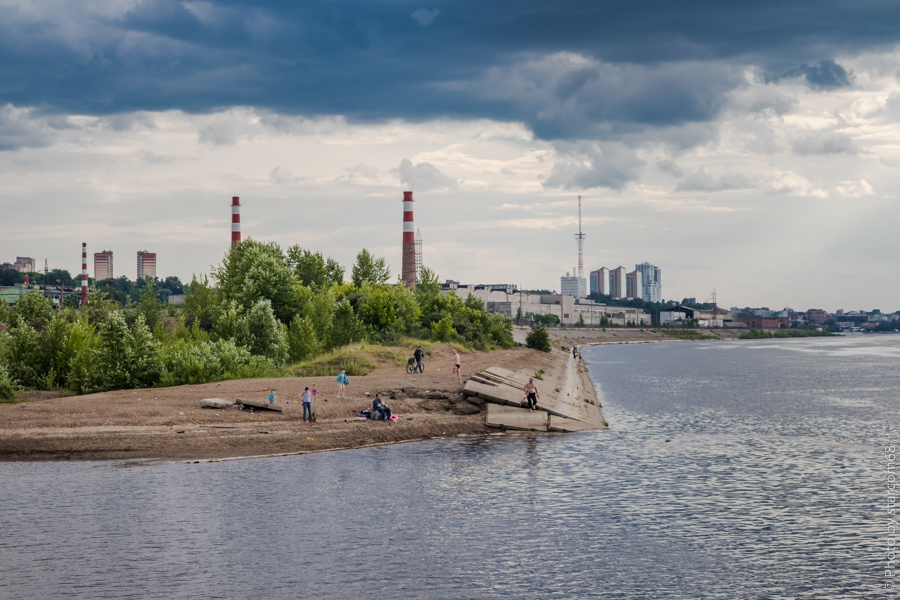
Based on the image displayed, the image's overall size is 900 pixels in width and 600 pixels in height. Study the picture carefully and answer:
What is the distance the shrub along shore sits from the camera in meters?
45.0

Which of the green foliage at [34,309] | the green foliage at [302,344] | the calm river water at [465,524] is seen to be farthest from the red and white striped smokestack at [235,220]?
the calm river water at [465,524]

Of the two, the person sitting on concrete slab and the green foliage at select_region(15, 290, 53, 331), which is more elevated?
the green foliage at select_region(15, 290, 53, 331)

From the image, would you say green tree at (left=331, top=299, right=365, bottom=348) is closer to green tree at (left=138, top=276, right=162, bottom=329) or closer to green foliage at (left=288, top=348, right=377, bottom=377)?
green foliage at (left=288, top=348, right=377, bottom=377)

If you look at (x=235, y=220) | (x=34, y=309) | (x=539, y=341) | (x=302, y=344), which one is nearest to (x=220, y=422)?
(x=302, y=344)

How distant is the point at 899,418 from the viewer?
52719mm

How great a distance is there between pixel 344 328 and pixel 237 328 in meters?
14.1

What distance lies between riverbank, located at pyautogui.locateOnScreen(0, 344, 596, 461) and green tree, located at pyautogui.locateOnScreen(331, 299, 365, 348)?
21170 mm

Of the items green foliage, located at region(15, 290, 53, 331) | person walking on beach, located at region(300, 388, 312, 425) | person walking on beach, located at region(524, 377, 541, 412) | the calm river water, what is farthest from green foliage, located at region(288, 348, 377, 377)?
green foliage, located at region(15, 290, 53, 331)

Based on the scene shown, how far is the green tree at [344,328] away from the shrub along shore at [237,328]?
0.31ft

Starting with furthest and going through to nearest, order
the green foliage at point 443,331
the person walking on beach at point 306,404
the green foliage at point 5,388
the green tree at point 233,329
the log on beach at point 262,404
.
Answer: the green foliage at point 443,331, the green tree at point 233,329, the green foliage at point 5,388, the log on beach at point 262,404, the person walking on beach at point 306,404

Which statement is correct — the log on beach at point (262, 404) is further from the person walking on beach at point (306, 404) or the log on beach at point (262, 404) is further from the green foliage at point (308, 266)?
the green foliage at point (308, 266)

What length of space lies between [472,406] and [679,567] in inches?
969

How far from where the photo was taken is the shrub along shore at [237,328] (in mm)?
45000

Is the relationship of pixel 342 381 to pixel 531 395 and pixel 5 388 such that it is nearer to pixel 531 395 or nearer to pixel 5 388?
pixel 531 395
